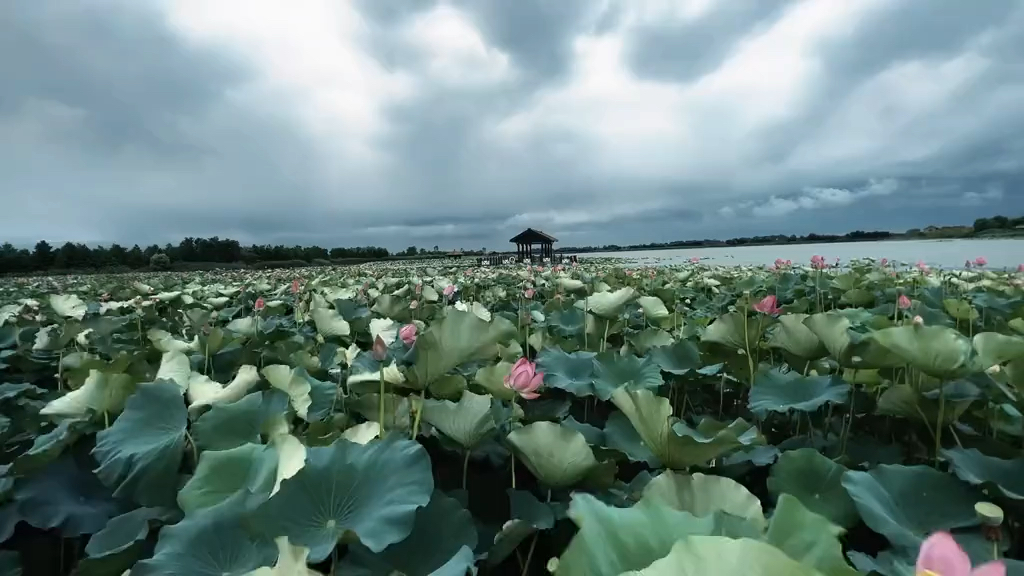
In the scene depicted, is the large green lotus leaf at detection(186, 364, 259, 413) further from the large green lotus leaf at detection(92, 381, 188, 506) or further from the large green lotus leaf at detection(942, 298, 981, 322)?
the large green lotus leaf at detection(942, 298, 981, 322)

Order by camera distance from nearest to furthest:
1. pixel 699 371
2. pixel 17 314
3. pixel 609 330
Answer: pixel 699 371 → pixel 609 330 → pixel 17 314

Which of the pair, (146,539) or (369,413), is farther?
(369,413)

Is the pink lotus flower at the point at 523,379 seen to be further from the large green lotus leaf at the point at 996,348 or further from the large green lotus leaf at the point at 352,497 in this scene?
the large green lotus leaf at the point at 996,348

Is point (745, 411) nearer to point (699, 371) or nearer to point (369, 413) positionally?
point (699, 371)

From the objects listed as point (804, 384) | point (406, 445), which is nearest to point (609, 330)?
point (804, 384)

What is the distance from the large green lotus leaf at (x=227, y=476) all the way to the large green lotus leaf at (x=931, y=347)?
3.18ft

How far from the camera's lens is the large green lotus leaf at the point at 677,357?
50.3 inches

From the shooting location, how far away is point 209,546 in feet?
2.13

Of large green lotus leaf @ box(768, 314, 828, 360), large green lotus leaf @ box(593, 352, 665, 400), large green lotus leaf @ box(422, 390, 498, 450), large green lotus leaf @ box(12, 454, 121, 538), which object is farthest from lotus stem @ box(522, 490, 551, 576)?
large green lotus leaf @ box(12, 454, 121, 538)

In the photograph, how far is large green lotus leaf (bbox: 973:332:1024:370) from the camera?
0.87m

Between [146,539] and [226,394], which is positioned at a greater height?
[226,394]

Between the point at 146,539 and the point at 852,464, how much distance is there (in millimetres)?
1175

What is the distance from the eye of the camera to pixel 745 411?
4.35ft

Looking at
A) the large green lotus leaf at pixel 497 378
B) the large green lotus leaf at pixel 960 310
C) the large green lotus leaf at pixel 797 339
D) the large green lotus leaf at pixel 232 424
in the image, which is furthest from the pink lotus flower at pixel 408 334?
the large green lotus leaf at pixel 960 310
